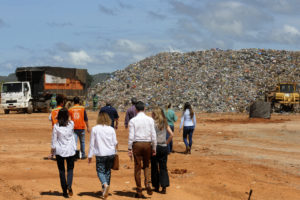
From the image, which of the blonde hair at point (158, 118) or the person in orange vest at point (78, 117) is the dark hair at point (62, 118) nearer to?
the blonde hair at point (158, 118)

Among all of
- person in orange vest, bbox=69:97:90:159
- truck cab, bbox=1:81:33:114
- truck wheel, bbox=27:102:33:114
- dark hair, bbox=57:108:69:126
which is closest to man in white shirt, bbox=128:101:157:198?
dark hair, bbox=57:108:69:126

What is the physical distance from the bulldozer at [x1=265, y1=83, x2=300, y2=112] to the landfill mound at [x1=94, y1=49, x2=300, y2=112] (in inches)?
99.0

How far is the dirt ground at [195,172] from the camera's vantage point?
387 inches

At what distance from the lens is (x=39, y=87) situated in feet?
127

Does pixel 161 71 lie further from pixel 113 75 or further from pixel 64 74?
pixel 64 74

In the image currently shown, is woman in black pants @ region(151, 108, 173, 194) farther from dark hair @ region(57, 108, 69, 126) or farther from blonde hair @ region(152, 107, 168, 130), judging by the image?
dark hair @ region(57, 108, 69, 126)

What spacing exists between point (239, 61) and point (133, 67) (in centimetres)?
1349

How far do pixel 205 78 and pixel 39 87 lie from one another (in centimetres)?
1815

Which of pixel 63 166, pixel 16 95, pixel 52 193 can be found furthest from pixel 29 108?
pixel 63 166

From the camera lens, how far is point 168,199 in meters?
9.26

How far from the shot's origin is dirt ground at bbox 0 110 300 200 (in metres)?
9.84

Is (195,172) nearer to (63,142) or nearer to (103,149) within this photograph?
(103,149)

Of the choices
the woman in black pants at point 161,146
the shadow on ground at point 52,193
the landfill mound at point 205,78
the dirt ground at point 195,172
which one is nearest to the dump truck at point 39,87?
the landfill mound at point 205,78

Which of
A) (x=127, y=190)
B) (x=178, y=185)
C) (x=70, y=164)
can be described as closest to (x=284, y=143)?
(x=178, y=185)
